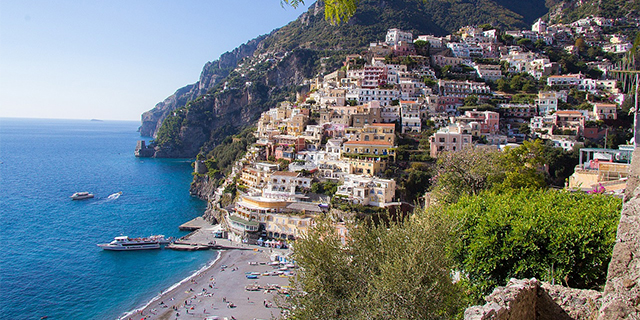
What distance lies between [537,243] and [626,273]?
5467 mm

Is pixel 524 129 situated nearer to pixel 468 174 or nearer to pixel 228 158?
pixel 468 174

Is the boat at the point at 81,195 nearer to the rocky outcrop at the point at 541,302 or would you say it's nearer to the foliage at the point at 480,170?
the foliage at the point at 480,170

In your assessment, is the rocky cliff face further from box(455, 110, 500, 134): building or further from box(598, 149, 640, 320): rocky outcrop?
box(598, 149, 640, 320): rocky outcrop

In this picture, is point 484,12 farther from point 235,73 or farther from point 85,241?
point 85,241

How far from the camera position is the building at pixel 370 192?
36.1 m

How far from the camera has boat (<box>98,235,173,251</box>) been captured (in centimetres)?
3656

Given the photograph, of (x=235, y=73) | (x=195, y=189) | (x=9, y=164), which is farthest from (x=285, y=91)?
(x=9, y=164)

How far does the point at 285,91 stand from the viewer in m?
104

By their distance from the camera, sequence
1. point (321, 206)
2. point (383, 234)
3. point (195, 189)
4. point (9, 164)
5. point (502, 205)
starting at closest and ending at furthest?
point (383, 234) → point (502, 205) → point (321, 206) → point (195, 189) → point (9, 164)

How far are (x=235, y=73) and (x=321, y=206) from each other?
95.9 meters

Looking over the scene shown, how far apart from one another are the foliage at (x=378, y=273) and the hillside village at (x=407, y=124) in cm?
1779

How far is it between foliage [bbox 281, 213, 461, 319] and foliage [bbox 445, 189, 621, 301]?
1.23m

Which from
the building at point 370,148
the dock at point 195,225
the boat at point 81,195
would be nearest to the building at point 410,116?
the building at point 370,148

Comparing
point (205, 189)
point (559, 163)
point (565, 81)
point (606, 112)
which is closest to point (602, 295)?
point (559, 163)
